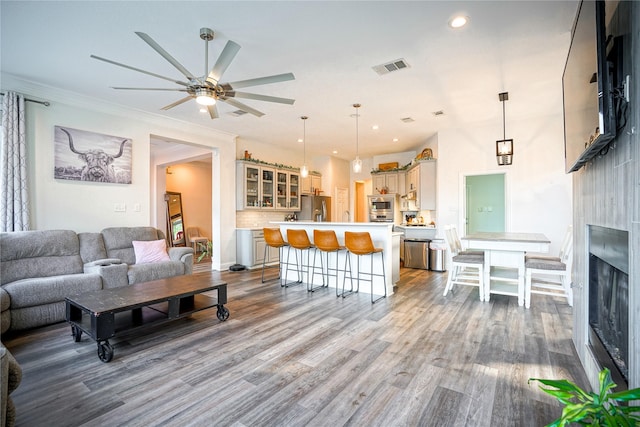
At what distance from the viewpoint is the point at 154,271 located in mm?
4172

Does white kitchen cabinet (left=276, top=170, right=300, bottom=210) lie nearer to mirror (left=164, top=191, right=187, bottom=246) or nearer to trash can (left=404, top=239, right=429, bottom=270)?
trash can (left=404, top=239, right=429, bottom=270)

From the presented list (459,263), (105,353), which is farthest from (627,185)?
(105,353)

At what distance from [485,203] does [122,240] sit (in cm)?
762

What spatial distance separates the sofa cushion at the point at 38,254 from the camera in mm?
3381

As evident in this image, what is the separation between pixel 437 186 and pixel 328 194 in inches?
130

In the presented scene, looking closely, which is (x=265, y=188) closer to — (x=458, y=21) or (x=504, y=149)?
(x=504, y=149)

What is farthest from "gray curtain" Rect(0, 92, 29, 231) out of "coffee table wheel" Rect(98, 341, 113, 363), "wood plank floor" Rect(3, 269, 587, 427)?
"coffee table wheel" Rect(98, 341, 113, 363)

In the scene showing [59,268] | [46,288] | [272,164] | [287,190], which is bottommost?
[46,288]

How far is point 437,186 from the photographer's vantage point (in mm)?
6391

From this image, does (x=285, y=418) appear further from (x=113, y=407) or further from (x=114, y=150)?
(x=114, y=150)

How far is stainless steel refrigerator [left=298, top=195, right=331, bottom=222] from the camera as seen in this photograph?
8.07m

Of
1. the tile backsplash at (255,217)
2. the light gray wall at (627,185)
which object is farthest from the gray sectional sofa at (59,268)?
the light gray wall at (627,185)

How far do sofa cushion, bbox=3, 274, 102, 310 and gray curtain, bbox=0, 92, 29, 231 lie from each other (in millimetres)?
942

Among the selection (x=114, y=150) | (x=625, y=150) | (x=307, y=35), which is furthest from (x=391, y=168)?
(x=625, y=150)
